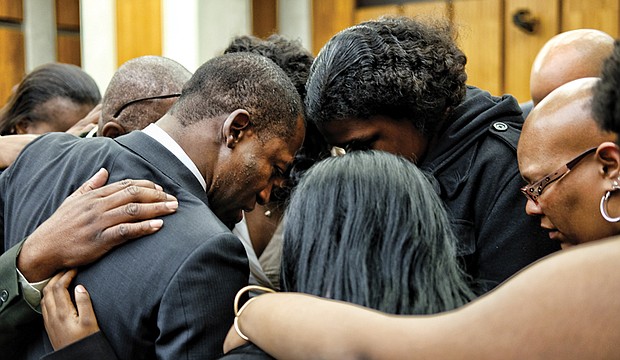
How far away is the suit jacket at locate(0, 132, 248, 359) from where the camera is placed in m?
1.48

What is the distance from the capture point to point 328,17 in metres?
5.04

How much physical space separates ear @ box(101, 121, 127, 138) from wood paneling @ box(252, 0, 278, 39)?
2.72 metres

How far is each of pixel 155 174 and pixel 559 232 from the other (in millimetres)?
839

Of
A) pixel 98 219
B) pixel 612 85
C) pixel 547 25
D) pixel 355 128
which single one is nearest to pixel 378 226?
pixel 612 85

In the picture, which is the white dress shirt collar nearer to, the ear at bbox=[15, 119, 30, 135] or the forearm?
the forearm

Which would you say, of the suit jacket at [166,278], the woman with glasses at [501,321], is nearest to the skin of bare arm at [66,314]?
the suit jacket at [166,278]

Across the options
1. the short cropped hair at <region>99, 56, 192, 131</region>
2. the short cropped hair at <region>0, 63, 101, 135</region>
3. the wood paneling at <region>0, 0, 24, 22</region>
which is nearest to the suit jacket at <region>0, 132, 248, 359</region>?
the short cropped hair at <region>99, 56, 192, 131</region>

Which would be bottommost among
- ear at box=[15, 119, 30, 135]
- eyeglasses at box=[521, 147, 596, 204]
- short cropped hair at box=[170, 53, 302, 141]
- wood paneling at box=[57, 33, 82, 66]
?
ear at box=[15, 119, 30, 135]

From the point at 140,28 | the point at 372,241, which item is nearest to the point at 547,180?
the point at 372,241

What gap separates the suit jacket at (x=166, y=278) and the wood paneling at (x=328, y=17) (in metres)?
3.43

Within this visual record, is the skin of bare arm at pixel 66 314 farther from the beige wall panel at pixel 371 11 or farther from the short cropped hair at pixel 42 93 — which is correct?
the beige wall panel at pixel 371 11

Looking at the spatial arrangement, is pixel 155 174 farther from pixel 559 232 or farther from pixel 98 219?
pixel 559 232

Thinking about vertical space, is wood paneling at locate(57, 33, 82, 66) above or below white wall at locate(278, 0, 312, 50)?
below

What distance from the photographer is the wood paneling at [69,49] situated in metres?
5.31
